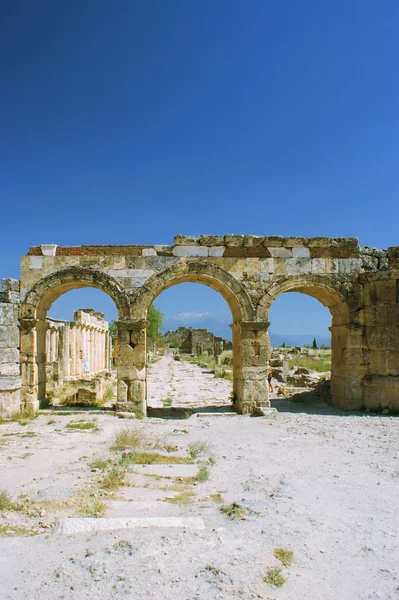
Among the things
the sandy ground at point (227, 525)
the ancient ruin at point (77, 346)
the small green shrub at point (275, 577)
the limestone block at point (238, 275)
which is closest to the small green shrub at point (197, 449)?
the sandy ground at point (227, 525)

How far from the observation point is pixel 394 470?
6137 millimetres

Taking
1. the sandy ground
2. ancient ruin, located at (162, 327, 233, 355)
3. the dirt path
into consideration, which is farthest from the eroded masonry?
ancient ruin, located at (162, 327, 233, 355)

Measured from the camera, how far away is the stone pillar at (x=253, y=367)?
34.5ft

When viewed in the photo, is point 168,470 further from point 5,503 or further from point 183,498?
point 5,503

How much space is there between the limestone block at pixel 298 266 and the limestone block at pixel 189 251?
2081 millimetres

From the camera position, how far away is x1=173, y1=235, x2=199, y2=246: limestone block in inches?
427

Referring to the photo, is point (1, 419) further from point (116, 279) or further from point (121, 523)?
point (121, 523)

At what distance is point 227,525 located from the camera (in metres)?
4.25

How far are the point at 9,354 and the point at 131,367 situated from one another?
2.72 meters

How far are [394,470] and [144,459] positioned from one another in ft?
11.7

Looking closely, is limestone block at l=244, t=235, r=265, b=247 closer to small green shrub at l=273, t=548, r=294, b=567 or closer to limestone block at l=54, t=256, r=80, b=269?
limestone block at l=54, t=256, r=80, b=269

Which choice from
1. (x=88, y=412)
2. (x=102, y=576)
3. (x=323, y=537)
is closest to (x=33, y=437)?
(x=88, y=412)

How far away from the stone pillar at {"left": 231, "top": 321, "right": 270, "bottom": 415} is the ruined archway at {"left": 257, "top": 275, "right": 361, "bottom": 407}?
17.6 inches

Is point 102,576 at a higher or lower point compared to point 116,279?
lower
